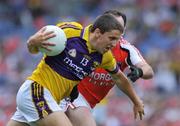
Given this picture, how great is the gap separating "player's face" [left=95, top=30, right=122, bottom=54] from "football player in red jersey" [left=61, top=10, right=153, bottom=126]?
2.81ft

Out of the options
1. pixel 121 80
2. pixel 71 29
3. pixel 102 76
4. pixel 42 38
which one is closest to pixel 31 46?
pixel 42 38

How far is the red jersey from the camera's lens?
33.8 ft

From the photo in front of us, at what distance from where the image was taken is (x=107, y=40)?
8.98m

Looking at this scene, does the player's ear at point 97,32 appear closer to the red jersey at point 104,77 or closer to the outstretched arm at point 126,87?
the outstretched arm at point 126,87

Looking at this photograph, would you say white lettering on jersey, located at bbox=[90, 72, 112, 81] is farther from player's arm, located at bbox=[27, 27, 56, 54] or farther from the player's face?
player's arm, located at bbox=[27, 27, 56, 54]

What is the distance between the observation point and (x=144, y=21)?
19.0 meters

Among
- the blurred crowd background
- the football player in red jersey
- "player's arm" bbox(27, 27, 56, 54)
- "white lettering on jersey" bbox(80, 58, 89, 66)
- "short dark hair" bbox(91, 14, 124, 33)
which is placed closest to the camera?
"player's arm" bbox(27, 27, 56, 54)

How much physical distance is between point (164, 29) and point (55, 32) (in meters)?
10.3

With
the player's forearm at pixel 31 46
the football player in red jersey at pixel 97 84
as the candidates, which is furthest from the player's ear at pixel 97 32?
the football player in red jersey at pixel 97 84

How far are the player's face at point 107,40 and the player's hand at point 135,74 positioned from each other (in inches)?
24.4

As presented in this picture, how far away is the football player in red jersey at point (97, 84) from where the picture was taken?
391 inches

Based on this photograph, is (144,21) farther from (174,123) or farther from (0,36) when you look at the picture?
(174,123)

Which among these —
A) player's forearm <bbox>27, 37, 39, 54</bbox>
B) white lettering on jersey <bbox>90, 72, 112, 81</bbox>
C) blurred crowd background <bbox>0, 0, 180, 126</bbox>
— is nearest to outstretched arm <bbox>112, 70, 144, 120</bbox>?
white lettering on jersey <bbox>90, 72, 112, 81</bbox>

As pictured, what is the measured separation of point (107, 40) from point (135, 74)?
82cm
